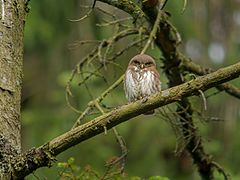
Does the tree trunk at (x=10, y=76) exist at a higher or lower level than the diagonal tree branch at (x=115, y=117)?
higher

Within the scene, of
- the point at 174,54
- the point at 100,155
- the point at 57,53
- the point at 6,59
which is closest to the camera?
the point at 6,59

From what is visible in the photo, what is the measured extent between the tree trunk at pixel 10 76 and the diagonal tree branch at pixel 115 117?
0.30ft

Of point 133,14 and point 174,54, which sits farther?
point 174,54

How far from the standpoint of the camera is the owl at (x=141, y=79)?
4.07 m

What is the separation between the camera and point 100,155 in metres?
6.51

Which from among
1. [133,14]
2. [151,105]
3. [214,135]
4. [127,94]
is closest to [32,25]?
[214,135]

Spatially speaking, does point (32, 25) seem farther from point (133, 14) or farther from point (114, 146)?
point (133, 14)

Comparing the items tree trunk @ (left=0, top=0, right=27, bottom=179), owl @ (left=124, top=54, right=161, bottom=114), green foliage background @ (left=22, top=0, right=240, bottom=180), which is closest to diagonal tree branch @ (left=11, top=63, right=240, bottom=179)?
tree trunk @ (left=0, top=0, right=27, bottom=179)

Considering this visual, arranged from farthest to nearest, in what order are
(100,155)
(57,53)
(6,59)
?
1. (57,53)
2. (100,155)
3. (6,59)

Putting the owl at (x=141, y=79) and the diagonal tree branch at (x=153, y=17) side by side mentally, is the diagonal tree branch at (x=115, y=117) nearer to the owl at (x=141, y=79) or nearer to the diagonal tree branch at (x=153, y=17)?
the diagonal tree branch at (x=153, y=17)

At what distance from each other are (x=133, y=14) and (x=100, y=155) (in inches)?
132

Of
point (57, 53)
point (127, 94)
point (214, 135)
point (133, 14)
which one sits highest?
point (57, 53)

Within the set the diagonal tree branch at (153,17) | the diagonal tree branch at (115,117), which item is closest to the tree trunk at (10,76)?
the diagonal tree branch at (115,117)

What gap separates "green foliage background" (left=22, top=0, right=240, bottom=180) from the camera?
648cm
